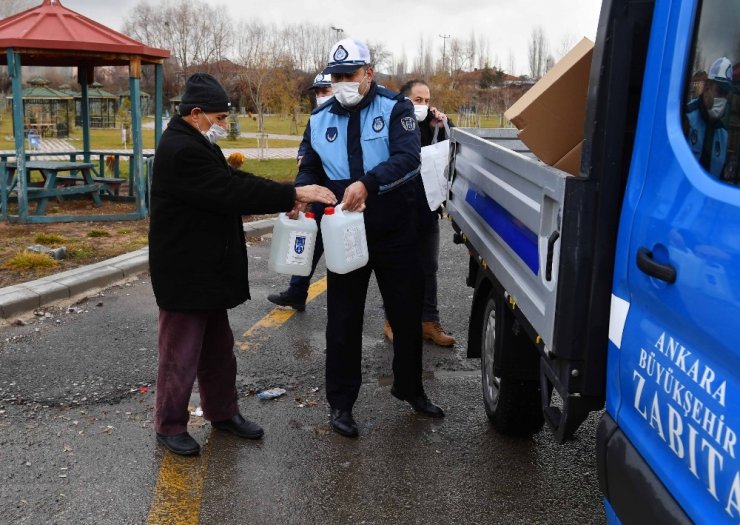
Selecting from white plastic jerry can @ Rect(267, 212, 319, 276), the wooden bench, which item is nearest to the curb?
white plastic jerry can @ Rect(267, 212, 319, 276)

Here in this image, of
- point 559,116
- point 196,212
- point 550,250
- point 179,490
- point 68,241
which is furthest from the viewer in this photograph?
point 68,241

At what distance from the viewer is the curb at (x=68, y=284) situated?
5836 millimetres

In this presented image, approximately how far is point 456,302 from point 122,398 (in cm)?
313

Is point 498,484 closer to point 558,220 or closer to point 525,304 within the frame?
point 525,304

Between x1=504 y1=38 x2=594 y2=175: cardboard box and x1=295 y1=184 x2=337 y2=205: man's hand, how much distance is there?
114 cm

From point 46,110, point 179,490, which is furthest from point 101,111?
point 179,490

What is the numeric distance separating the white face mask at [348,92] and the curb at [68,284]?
3.36m

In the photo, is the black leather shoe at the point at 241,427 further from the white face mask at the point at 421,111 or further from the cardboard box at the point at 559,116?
the white face mask at the point at 421,111

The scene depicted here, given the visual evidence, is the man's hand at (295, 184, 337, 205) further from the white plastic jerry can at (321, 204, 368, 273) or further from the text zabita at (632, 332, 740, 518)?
the text zabita at (632, 332, 740, 518)

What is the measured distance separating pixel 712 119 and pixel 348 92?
213cm

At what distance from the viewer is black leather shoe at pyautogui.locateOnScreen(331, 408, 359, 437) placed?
3990mm

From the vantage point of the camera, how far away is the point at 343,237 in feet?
12.0

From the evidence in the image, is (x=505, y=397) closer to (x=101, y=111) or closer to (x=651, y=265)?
(x=651, y=265)

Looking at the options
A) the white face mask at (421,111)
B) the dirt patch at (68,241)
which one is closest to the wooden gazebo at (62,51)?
the dirt patch at (68,241)
